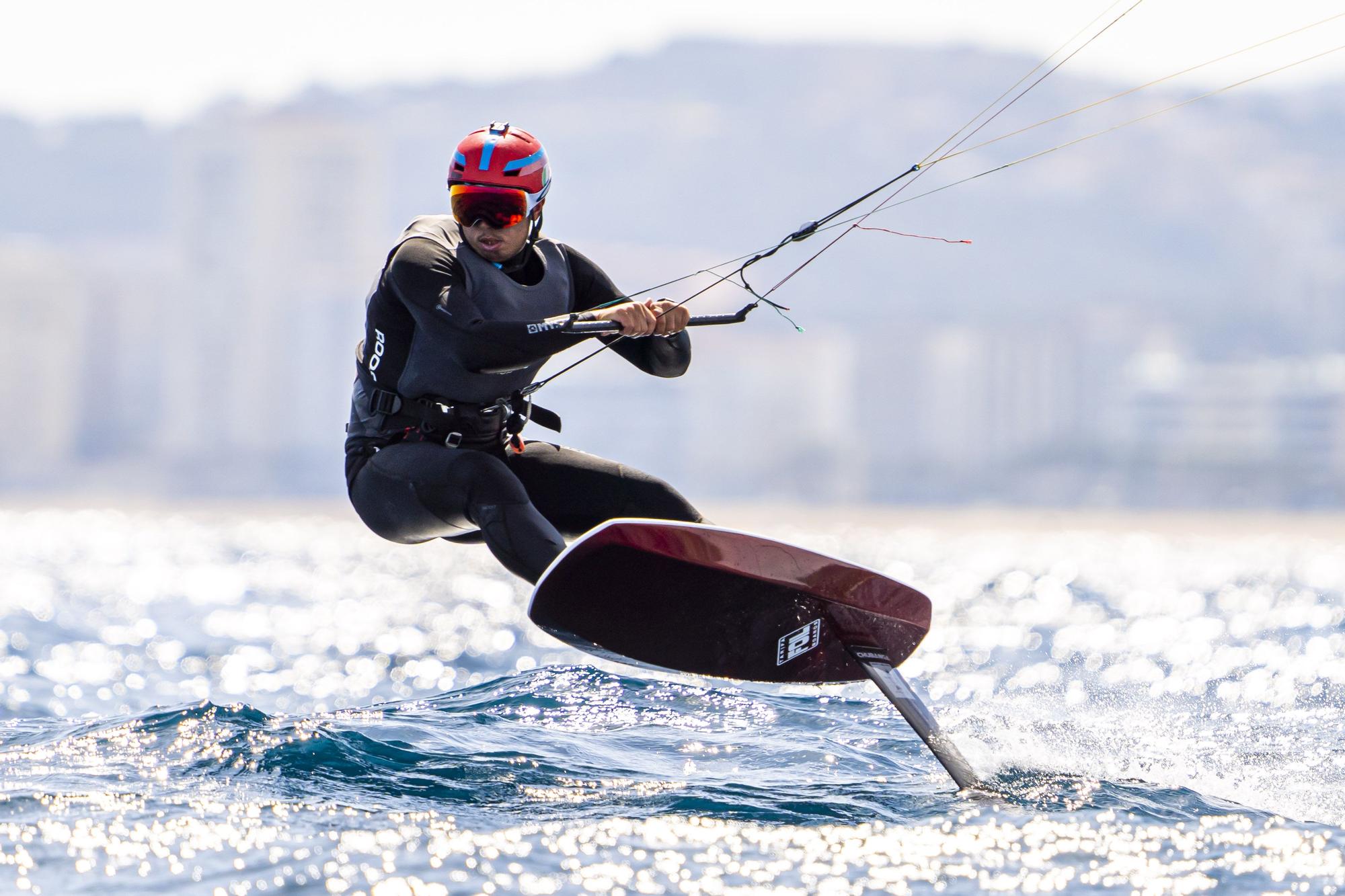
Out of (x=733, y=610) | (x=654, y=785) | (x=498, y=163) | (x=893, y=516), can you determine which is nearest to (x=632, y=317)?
(x=498, y=163)

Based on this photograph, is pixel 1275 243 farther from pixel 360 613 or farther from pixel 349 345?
pixel 360 613

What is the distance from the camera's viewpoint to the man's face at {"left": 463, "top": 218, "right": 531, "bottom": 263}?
531 cm

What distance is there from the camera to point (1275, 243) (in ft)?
614

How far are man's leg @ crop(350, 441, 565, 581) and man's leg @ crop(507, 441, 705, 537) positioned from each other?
0.24m

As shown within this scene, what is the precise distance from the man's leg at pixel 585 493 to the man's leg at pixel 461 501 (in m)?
0.24

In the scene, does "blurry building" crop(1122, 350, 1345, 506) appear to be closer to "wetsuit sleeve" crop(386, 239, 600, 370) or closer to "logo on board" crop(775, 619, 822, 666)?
"logo on board" crop(775, 619, 822, 666)

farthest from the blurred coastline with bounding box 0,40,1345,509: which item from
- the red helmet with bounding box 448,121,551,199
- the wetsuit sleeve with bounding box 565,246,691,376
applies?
the red helmet with bounding box 448,121,551,199

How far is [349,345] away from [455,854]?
121426 millimetres

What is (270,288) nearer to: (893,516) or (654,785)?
(893,516)

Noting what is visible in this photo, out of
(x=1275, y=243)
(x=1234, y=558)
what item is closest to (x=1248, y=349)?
(x=1275, y=243)

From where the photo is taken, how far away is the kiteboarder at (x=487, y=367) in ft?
16.7

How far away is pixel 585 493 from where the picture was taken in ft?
18.7

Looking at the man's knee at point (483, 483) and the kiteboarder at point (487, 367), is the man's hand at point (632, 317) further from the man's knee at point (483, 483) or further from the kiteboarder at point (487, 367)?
the man's knee at point (483, 483)

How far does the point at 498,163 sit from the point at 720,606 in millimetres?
1688
